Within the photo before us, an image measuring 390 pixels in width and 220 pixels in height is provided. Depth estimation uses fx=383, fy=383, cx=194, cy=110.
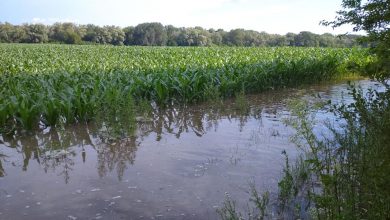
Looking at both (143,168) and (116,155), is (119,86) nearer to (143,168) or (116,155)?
(116,155)

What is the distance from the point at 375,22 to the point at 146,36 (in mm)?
78762

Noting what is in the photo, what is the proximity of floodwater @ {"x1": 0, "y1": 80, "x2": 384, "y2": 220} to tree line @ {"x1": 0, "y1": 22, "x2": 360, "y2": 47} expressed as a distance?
204 ft

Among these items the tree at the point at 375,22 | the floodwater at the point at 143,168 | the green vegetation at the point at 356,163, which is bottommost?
the floodwater at the point at 143,168

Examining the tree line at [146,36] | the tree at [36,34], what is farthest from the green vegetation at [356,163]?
the tree at [36,34]

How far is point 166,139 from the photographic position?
639 centimetres

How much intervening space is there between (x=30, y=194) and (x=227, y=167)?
229 centimetres

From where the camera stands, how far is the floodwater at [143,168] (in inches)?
147

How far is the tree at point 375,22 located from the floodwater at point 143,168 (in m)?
0.89

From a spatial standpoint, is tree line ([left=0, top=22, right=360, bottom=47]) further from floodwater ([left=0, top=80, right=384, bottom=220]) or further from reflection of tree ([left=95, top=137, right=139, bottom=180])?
reflection of tree ([left=95, top=137, right=139, bottom=180])

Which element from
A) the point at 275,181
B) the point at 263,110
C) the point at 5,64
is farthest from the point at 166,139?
the point at 5,64

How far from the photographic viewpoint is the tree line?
72.6 meters

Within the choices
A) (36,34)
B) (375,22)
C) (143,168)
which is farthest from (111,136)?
(36,34)

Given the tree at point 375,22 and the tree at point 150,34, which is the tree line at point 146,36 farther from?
the tree at point 375,22

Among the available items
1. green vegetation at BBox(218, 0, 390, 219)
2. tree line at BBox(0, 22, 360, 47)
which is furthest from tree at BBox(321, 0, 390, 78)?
tree line at BBox(0, 22, 360, 47)
